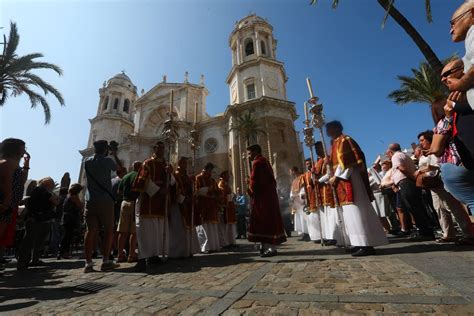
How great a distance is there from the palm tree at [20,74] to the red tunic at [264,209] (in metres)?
15.0

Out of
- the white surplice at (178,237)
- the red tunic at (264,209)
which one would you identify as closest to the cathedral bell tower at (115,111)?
the white surplice at (178,237)

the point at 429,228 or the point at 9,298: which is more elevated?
the point at 429,228

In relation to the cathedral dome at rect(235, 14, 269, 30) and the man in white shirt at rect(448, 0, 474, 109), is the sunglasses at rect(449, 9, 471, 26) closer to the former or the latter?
the man in white shirt at rect(448, 0, 474, 109)

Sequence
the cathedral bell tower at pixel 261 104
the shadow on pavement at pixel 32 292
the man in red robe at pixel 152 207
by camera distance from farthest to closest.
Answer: the cathedral bell tower at pixel 261 104
the man in red robe at pixel 152 207
the shadow on pavement at pixel 32 292

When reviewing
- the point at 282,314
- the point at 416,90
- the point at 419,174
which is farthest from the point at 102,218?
the point at 416,90

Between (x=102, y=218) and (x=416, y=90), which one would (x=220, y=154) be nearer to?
(x=416, y=90)

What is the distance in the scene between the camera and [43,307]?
2.34 meters

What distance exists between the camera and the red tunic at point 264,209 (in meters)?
5.00

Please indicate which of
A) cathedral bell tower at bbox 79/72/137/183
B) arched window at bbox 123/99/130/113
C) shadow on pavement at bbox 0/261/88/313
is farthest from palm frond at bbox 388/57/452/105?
arched window at bbox 123/99/130/113

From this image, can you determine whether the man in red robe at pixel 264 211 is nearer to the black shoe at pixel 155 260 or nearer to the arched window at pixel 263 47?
the black shoe at pixel 155 260

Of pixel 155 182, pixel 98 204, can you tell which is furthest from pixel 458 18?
pixel 98 204

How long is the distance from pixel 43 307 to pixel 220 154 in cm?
3069

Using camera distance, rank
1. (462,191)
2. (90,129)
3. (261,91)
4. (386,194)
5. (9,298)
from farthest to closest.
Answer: (90,129) → (261,91) → (386,194) → (9,298) → (462,191)

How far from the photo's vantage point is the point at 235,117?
32000 millimetres
